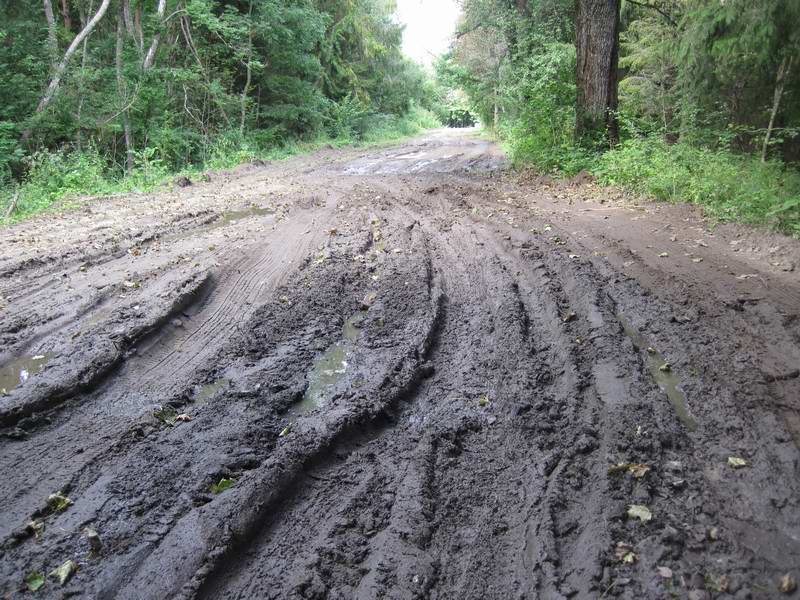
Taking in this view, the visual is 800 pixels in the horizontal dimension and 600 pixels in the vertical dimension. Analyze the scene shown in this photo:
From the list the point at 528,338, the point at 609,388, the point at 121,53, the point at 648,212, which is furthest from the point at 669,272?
the point at 121,53

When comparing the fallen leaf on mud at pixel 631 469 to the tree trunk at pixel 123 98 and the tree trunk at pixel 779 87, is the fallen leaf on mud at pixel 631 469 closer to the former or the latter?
the tree trunk at pixel 779 87

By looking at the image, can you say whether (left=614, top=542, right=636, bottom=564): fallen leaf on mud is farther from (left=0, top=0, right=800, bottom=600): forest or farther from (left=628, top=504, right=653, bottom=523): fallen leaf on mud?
(left=628, top=504, right=653, bottom=523): fallen leaf on mud

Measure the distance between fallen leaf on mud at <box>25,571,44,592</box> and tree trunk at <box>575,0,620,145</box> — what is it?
34.0 feet

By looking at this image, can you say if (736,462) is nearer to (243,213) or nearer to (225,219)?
(225,219)

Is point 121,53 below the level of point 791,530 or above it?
above

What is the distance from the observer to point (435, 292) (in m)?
4.74

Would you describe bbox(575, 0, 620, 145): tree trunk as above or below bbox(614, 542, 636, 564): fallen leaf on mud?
above

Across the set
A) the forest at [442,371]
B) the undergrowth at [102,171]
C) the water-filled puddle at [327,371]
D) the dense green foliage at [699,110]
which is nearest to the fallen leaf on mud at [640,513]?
the forest at [442,371]

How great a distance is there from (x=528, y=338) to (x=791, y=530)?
6.54 ft

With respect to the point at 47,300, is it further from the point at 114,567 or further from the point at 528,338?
the point at 528,338

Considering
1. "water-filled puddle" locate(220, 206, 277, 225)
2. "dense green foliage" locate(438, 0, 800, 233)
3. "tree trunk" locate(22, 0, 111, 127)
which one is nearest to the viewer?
"dense green foliage" locate(438, 0, 800, 233)

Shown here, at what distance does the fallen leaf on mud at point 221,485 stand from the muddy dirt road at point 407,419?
0.01 metres

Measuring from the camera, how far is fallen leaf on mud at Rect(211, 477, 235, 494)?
2.53 meters

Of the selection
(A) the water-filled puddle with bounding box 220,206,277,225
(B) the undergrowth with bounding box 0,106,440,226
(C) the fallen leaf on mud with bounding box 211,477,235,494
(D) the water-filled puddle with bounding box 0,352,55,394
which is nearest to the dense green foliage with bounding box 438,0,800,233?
(A) the water-filled puddle with bounding box 220,206,277,225
